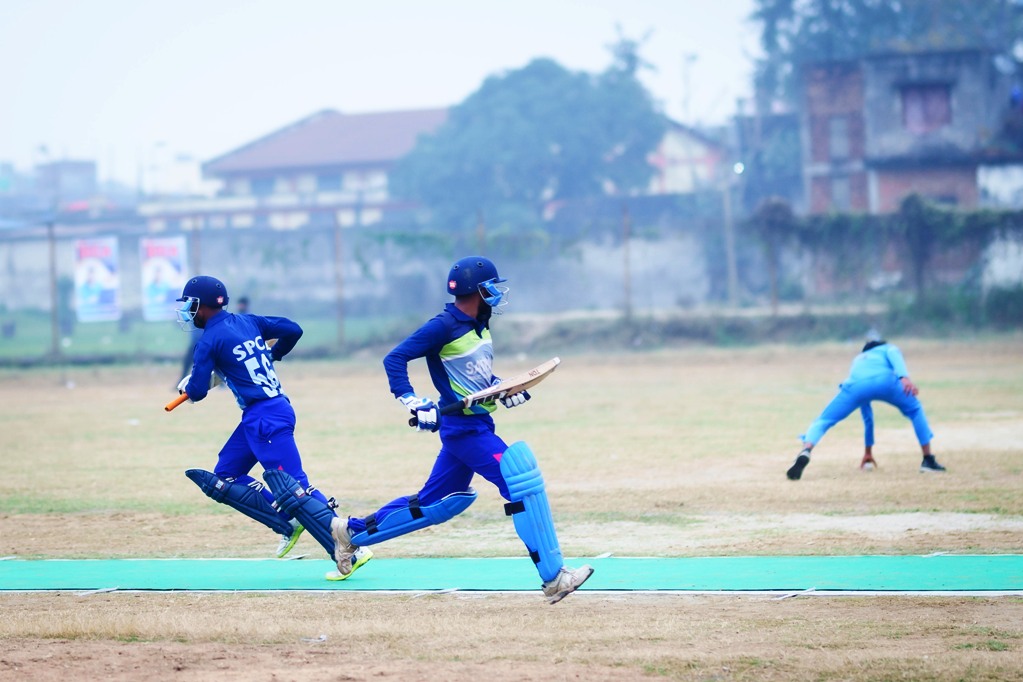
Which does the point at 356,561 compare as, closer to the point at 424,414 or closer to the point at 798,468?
the point at 424,414

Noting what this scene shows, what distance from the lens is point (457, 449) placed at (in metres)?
7.77

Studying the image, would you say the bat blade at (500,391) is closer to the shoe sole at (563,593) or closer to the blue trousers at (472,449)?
the blue trousers at (472,449)

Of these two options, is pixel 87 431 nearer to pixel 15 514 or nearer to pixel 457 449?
pixel 15 514

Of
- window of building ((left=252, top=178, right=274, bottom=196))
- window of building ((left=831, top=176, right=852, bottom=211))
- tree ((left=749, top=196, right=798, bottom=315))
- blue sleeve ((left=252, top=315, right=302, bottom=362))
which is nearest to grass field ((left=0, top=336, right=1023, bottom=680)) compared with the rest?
blue sleeve ((left=252, top=315, right=302, bottom=362))

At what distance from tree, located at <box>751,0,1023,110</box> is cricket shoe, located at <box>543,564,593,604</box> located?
56.4 metres

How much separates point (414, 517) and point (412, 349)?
114 centimetres

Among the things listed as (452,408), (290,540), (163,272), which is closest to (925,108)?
(163,272)

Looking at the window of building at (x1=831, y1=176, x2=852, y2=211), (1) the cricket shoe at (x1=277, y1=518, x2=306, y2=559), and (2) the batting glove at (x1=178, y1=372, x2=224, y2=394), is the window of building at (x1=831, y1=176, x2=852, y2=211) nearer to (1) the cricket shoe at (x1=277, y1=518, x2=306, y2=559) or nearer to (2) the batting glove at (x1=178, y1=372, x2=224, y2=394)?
(1) the cricket shoe at (x1=277, y1=518, x2=306, y2=559)

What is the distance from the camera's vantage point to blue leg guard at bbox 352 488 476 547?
8.01m

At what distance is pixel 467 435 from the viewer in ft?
25.4

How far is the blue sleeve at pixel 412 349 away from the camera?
768 cm

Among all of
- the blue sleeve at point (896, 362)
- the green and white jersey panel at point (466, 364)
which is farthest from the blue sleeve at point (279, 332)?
the blue sleeve at point (896, 362)

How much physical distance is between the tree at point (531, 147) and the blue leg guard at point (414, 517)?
45.1 metres

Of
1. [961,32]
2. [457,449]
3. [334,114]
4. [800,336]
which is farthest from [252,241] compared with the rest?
[334,114]
